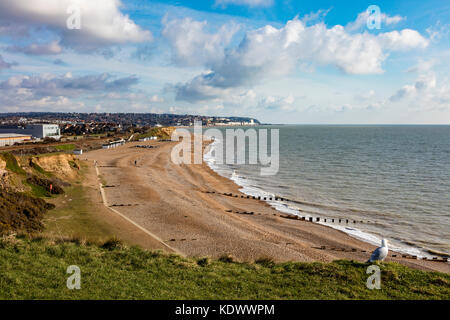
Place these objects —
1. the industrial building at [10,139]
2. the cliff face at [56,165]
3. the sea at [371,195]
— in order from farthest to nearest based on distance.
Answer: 1. the industrial building at [10,139]
2. the cliff face at [56,165]
3. the sea at [371,195]

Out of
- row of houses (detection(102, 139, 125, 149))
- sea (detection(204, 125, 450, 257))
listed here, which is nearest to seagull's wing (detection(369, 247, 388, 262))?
sea (detection(204, 125, 450, 257))

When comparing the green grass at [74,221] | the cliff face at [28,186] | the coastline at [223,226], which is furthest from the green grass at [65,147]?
the green grass at [74,221]

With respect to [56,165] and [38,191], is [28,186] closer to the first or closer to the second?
[38,191]

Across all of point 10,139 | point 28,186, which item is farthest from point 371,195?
point 10,139

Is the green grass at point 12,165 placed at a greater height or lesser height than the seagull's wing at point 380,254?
greater

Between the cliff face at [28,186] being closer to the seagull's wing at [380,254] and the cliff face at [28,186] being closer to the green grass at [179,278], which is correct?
the green grass at [179,278]
